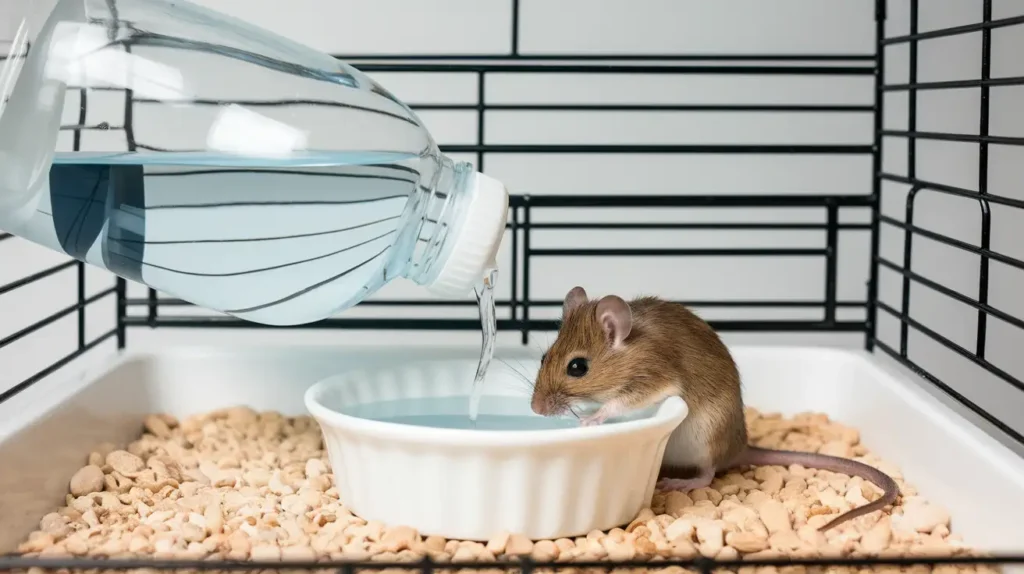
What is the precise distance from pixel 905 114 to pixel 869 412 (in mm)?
1068

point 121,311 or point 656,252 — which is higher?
point 656,252

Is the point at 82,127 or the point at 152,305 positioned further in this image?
the point at 152,305

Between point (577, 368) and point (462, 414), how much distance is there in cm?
18

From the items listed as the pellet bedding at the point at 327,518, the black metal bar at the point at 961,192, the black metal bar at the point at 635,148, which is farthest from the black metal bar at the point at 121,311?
the black metal bar at the point at 961,192

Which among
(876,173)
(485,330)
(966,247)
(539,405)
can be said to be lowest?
(539,405)

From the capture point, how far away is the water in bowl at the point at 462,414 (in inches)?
64.3

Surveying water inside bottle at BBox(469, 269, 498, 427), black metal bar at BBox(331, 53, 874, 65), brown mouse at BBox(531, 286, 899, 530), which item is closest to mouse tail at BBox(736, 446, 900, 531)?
brown mouse at BBox(531, 286, 899, 530)

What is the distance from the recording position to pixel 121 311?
2.06m

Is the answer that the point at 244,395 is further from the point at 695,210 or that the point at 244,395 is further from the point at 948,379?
the point at 948,379

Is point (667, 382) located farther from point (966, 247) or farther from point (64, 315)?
point (64, 315)

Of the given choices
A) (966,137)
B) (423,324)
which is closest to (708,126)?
(423,324)

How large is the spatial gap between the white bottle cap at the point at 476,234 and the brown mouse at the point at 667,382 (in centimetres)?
24

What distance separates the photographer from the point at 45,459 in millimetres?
1533

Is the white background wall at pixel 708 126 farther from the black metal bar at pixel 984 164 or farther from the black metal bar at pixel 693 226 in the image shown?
the black metal bar at pixel 984 164
